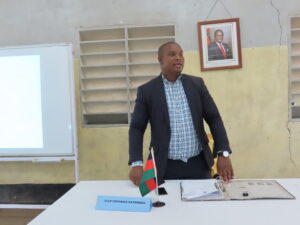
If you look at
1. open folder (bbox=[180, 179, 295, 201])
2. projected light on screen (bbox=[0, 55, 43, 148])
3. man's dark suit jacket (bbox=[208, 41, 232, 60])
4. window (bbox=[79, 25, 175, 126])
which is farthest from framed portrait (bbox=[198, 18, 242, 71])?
projected light on screen (bbox=[0, 55, 43, 148])

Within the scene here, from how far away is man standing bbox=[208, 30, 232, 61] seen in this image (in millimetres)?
2699

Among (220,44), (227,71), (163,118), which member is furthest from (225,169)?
(220,44)

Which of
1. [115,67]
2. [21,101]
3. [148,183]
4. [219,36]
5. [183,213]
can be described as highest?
[219,36]

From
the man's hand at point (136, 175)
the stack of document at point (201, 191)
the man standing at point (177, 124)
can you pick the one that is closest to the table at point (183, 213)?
the stack of document at point (201, 191)

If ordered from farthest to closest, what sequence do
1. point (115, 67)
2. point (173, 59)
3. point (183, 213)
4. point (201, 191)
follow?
1. point (115, 67)
2. point (173, 59)
3. point (201, 191)
4. point (183, 213)

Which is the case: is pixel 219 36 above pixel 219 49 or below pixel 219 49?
above

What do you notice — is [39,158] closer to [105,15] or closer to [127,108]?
[127,108]

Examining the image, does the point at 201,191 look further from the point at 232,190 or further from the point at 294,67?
the point at 294,67

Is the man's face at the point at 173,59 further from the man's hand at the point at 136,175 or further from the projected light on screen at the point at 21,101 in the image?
the projected light on screen at the point at 21,101

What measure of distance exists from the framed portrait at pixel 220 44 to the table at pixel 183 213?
1.59 metres

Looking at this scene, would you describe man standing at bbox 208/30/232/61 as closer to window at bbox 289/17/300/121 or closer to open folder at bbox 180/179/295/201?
window at bbox 289/17/300/121

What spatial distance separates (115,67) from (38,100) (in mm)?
806

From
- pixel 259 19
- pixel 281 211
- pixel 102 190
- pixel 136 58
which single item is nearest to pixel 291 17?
pixel 259 19

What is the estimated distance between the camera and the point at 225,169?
1.56m
